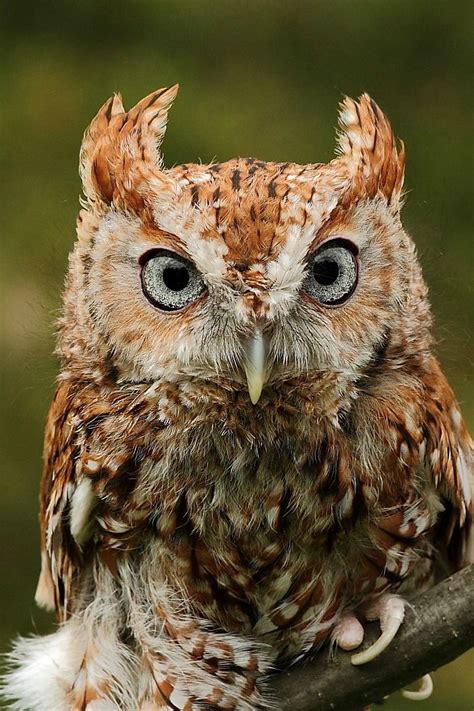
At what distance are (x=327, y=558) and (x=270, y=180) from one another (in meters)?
0.83

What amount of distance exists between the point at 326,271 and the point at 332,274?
2 cm

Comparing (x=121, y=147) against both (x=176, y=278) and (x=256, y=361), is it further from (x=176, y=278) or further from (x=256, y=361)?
(x=256, y=361)

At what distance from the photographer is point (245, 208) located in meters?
2.15

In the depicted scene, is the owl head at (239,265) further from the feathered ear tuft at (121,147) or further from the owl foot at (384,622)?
the owl foot at (384,622)

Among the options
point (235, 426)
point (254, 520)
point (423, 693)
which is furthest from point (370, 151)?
point (423, 693)

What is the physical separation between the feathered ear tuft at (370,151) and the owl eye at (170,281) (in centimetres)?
40

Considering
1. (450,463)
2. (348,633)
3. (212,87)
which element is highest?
(212,87)

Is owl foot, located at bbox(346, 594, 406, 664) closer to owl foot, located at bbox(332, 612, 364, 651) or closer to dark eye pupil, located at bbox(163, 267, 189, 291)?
owl foot, located at bbox(332, 612, 364, 651)

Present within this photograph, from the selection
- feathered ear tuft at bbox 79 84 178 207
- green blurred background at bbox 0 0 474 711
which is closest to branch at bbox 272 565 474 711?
feathered ear tuft at bbox 79 84 178 207

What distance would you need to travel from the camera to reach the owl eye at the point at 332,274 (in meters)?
2.20

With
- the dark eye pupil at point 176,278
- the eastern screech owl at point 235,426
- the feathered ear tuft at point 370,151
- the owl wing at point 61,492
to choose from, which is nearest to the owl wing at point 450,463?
the eastern screech owl at point 235,426

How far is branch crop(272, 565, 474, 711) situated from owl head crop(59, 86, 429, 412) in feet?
1.56

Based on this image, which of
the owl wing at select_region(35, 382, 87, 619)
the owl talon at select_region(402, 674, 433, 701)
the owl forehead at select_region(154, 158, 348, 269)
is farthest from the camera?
the owl talon at select_region(402, 674, 433, 701)

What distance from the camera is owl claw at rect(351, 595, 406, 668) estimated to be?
8.01 feet
